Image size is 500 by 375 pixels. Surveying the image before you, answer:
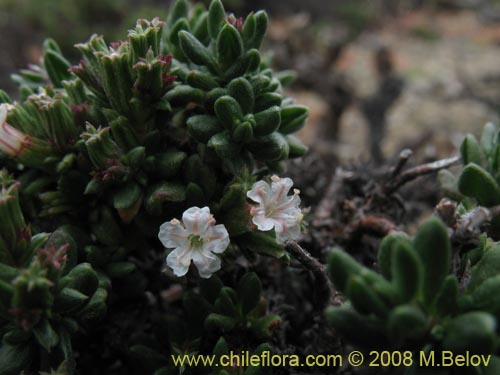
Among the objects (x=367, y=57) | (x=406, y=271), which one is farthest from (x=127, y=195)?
(x=367, y=57)

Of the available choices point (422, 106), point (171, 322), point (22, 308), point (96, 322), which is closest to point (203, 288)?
point (171, 322)

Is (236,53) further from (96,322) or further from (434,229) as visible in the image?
(96,322)

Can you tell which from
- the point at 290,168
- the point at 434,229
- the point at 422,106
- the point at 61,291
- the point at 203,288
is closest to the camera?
the point at 434,229

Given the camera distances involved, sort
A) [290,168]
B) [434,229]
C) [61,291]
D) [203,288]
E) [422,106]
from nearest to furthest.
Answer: [434,229], [61,291], [203,288], [290,168], [422,106]

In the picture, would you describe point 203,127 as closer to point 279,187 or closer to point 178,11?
point 279,187

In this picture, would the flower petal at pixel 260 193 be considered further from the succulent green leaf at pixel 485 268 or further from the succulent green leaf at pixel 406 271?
the succulent green leaf at pixel 485 268

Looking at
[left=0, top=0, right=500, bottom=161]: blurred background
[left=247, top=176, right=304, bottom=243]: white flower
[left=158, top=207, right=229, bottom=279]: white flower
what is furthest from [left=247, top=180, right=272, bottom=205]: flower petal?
[left=0, top=0, right=500, bottom=161]: blurred background

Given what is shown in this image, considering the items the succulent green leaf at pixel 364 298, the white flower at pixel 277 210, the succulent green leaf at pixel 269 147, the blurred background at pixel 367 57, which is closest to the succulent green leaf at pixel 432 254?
the succulent green leaf at pixel 364 298
